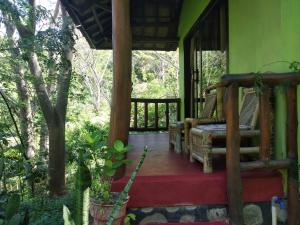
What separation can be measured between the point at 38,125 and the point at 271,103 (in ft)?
29.4

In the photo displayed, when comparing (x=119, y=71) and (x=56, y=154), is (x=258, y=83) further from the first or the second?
(x=56, y=154)

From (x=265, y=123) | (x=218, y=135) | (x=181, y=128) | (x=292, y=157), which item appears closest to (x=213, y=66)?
(x=181, y=128)

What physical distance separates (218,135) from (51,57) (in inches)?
172

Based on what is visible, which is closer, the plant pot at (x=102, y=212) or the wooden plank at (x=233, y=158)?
the plant pot at (x=102, y=212)

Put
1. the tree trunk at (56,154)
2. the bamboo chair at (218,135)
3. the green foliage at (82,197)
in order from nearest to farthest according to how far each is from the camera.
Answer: the green foliage at (82,197) → the bamboo chair at (218,135) → the tree trunk at (56,154)

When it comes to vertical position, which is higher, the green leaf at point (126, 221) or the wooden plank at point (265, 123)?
the wooden plank at point (265, 123)

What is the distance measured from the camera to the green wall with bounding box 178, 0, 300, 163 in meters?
2.51

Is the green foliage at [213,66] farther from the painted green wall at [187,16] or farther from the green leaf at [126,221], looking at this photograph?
the green leaf at [126,221]

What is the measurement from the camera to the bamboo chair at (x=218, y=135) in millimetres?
2680

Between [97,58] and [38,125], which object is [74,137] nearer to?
[38,125]

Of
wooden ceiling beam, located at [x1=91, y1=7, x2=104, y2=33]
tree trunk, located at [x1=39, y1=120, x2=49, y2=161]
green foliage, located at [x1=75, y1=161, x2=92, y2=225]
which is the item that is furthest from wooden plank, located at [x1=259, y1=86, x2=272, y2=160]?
tree trunk, located at [x1=39, y1=120, x2=49, y2=161]

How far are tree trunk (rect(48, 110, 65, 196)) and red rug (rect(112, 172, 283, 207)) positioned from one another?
15.6 feet

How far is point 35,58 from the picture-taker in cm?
671

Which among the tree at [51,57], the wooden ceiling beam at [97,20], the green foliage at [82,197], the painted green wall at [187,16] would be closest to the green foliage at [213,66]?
the painted green wall at [187,16]
